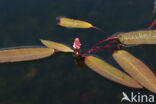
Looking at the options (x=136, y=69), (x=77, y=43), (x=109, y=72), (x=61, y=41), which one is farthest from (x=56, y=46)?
(x=136, y=69)

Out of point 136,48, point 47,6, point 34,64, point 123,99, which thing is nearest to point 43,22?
point 47,6

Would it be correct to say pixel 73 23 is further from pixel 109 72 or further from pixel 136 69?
pixel 136 69

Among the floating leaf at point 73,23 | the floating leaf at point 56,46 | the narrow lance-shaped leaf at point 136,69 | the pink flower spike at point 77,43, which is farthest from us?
the floating leaf at point 73,23

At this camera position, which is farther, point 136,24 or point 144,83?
point 136,24

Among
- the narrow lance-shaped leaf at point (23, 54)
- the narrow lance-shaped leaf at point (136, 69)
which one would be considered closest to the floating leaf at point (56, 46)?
the narrow lance-shaped leaf at point (23, 54)

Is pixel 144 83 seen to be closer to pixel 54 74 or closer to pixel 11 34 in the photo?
pixel 54 74

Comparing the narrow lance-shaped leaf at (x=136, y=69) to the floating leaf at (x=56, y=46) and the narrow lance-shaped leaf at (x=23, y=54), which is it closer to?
the floating leaf at (x=56, y=46)

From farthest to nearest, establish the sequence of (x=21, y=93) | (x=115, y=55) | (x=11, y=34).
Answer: (x=11, y=34) → (x=115, y=55) → (x=21, y=93)
